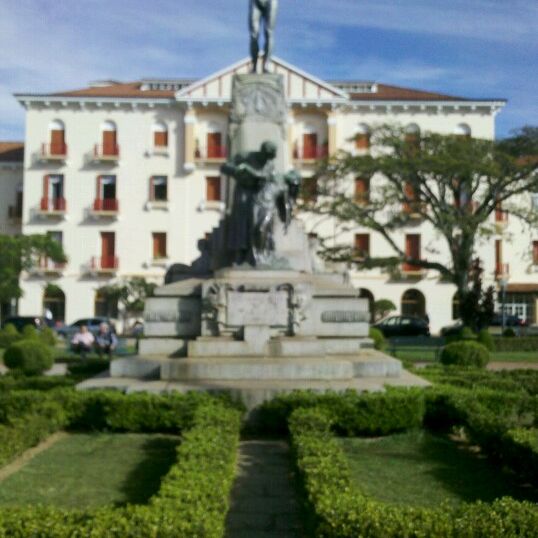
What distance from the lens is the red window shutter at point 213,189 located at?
51.2 meters

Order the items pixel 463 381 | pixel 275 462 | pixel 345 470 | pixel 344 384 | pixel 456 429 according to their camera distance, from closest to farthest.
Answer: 1. pixel 345 470
2. pixel 275 462
3. pixel 456 429
4. pixel 344 384
5. pixel 463 381

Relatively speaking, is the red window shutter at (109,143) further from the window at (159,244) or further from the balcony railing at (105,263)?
the balcony railing at (105,263)

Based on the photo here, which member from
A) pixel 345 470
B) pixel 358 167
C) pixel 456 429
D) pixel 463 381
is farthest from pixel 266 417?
pixel 358 167

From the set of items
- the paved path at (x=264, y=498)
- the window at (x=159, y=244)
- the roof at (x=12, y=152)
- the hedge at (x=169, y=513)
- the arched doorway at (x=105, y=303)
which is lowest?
the paved path at (x=264, y=498)

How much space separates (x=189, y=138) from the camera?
165 feet

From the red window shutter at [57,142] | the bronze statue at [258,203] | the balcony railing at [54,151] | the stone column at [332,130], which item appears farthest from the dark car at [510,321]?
the bronze statue at [258,203]

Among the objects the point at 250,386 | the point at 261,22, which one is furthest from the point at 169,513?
the point at 261,22

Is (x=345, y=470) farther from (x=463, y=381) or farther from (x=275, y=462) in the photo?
(x=463, y=381)

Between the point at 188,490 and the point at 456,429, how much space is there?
16.4 feet

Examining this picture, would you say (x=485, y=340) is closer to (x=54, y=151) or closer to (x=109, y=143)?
(x=109, y=143)

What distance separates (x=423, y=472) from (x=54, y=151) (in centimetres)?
4616

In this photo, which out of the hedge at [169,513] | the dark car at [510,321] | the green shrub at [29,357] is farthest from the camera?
the dark car at [510,321]

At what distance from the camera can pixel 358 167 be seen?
111 ft

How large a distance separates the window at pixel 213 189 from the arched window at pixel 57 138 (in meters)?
9.13
